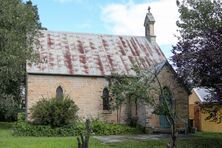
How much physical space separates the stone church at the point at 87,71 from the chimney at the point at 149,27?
2.62 metres

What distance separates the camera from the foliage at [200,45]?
22.1 m

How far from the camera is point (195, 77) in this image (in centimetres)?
2372

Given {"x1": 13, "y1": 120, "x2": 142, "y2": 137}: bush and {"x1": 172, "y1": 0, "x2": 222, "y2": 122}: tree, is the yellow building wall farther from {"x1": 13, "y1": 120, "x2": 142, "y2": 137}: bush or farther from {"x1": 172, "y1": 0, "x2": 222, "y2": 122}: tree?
{"x1": 172, "y1": 0, "x2": 222, "y2": 122}: tree

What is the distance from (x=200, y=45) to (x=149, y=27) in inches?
769

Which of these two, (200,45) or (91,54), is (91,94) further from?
(200,45)

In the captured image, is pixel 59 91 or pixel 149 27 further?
pixel 149 27

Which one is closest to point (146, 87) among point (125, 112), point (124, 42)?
point (125, 112)

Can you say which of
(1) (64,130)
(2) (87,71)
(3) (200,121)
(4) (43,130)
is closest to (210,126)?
(3) (200,121)

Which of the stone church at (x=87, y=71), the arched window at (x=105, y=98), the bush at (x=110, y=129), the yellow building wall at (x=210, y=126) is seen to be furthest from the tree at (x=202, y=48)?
the yellow building wall at (x=210, y=126)

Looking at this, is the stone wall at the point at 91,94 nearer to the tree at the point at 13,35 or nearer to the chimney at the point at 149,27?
the tree at the point at 13,35

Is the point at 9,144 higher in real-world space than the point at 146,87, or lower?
lower

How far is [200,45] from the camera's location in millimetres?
23203

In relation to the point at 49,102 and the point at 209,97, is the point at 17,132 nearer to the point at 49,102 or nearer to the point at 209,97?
the point at 49,102

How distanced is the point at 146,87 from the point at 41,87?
14774 mm
